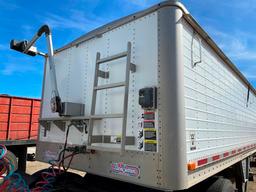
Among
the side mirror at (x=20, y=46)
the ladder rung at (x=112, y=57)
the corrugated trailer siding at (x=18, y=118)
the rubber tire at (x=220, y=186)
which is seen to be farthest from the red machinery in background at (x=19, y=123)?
the rubber tire at (x=220, y=186)

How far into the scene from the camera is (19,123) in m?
7.55

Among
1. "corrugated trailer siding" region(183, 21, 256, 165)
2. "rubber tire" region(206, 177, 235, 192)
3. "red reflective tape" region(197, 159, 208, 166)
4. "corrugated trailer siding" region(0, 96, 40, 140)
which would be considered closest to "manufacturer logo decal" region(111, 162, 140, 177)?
"corrugated trailer siding" region(183, 21, 256, 165)

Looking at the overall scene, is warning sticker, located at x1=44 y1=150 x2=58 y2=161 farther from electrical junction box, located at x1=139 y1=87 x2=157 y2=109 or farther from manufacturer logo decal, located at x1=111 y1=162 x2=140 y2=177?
electrical junction box, located at x1=139 y1=87 x2=157 y2=109

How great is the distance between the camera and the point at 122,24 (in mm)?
2984

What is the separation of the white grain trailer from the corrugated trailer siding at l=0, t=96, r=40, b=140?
397cm

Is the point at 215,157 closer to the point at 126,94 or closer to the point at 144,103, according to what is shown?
the point at 144,103

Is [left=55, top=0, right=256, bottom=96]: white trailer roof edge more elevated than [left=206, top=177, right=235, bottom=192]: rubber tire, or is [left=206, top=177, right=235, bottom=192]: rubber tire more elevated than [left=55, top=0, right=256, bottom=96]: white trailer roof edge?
[left=55, top=0, right=256, bottom=96]: white trailer roof edge

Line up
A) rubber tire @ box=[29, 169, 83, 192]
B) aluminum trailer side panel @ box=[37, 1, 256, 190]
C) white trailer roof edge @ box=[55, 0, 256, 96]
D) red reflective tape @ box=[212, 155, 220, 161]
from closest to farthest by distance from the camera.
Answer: aluminum trailer side panel @ box=[37, 1, 256, 190] → white trailer roof edge @ box=[55, 0, 256, 96] → rubber tire @ box=[29, 169, 83, 192] → red reflective tape @ box=[212, 155, 220, 161]

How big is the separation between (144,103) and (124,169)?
0.75 metres

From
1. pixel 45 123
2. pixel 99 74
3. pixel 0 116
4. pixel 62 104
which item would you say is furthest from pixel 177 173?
pixel 0 116

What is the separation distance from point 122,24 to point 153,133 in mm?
1426

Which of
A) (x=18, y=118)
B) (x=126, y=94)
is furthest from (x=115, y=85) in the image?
(x=18, y=118)

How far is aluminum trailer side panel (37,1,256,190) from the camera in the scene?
2.36 meters

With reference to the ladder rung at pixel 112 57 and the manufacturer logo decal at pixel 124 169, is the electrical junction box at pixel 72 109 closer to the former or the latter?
the ladder rung at pixel 112 57
